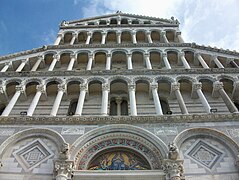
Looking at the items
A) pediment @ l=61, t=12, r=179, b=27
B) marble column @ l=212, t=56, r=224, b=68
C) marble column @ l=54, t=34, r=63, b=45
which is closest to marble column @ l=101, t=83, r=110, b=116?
marble column @ l=212, t=56, r=224, b=68

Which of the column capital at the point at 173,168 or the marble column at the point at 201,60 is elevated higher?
the marble column at the point at 201,60

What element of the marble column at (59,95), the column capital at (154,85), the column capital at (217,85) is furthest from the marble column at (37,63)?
the column capital at (217,85)

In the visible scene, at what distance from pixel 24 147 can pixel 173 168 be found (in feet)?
16.4

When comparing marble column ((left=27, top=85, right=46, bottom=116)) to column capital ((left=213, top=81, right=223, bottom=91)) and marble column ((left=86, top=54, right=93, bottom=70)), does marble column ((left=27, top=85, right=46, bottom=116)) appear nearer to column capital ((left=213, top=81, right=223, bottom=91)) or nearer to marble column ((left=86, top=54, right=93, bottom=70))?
marble column ((left=86, top=54, right=93, bottom=70))

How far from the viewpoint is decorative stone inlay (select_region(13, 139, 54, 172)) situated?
31.9 feet

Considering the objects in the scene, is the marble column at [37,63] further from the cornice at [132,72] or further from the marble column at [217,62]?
the marble column at [217,62]

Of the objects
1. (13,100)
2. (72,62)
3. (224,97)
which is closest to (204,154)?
(224,97)

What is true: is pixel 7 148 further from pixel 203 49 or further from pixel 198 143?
pixel 203 49

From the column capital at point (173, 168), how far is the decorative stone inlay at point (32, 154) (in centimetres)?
367

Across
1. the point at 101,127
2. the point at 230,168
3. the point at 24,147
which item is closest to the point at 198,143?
the point at 230,168

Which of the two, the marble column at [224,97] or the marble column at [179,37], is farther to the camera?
the marble column at [179,37]

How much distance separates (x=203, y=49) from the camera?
16406 mm

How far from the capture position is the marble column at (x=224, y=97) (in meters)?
11.7

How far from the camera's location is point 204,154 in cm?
1000
